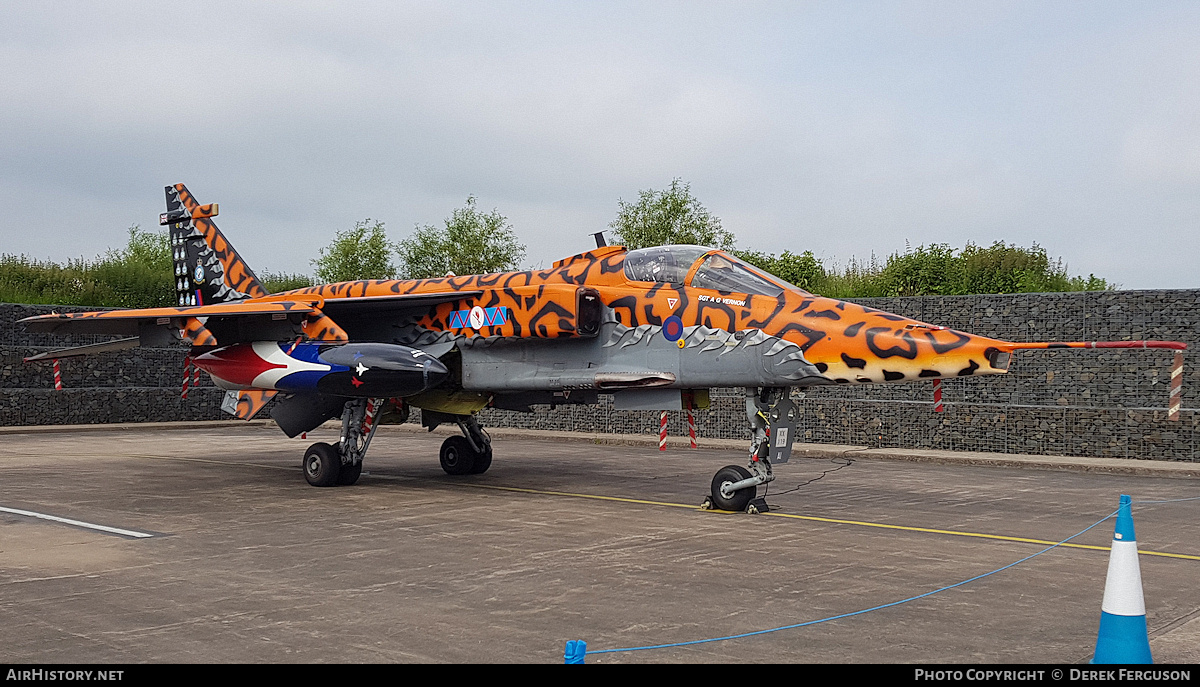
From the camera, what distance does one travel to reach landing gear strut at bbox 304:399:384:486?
13500mm

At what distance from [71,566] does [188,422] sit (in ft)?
68.2

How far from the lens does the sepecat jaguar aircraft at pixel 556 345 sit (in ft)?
33.4

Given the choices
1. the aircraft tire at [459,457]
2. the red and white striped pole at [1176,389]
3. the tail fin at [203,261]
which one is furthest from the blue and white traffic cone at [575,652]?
the tail fin at [203,261]

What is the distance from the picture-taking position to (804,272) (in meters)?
28.3

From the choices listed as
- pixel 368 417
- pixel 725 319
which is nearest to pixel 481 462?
pixel 368 417

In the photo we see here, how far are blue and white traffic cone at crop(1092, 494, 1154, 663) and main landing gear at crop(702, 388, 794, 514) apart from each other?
18.6 feet

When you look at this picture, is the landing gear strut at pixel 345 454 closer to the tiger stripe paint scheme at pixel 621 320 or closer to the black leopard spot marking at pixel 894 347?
the tiger stripe paint scheme at pixel 621 320

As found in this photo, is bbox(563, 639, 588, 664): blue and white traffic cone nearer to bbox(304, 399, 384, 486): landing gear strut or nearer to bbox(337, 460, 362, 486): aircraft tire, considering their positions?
bbox(304, 399, 384, 486): landing gear strut

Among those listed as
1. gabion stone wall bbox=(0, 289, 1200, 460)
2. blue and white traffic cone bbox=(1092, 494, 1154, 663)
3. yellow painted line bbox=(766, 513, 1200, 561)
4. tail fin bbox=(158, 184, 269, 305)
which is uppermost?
tail fin bbox=(158, 184, 269, 305)

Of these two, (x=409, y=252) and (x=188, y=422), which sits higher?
(x=409, y=252)

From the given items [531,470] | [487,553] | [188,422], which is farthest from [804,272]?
[487,553]

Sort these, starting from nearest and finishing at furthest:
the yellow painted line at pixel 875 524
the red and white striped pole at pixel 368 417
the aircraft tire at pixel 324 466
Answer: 1. the yellow painted line at pixel 875 524
2. the aircraft tire at pixel 324 466
3. the red and white striped pole at pixel 368 417

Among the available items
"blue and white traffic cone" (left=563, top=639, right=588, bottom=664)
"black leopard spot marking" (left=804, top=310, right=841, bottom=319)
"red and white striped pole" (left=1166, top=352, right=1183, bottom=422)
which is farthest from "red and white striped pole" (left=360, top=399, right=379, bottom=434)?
"blue and white traffic cone" (left=563, top=639, right=588, bottom=664)

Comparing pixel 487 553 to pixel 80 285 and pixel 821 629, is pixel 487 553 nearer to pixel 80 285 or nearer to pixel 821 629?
pixel 821 629
